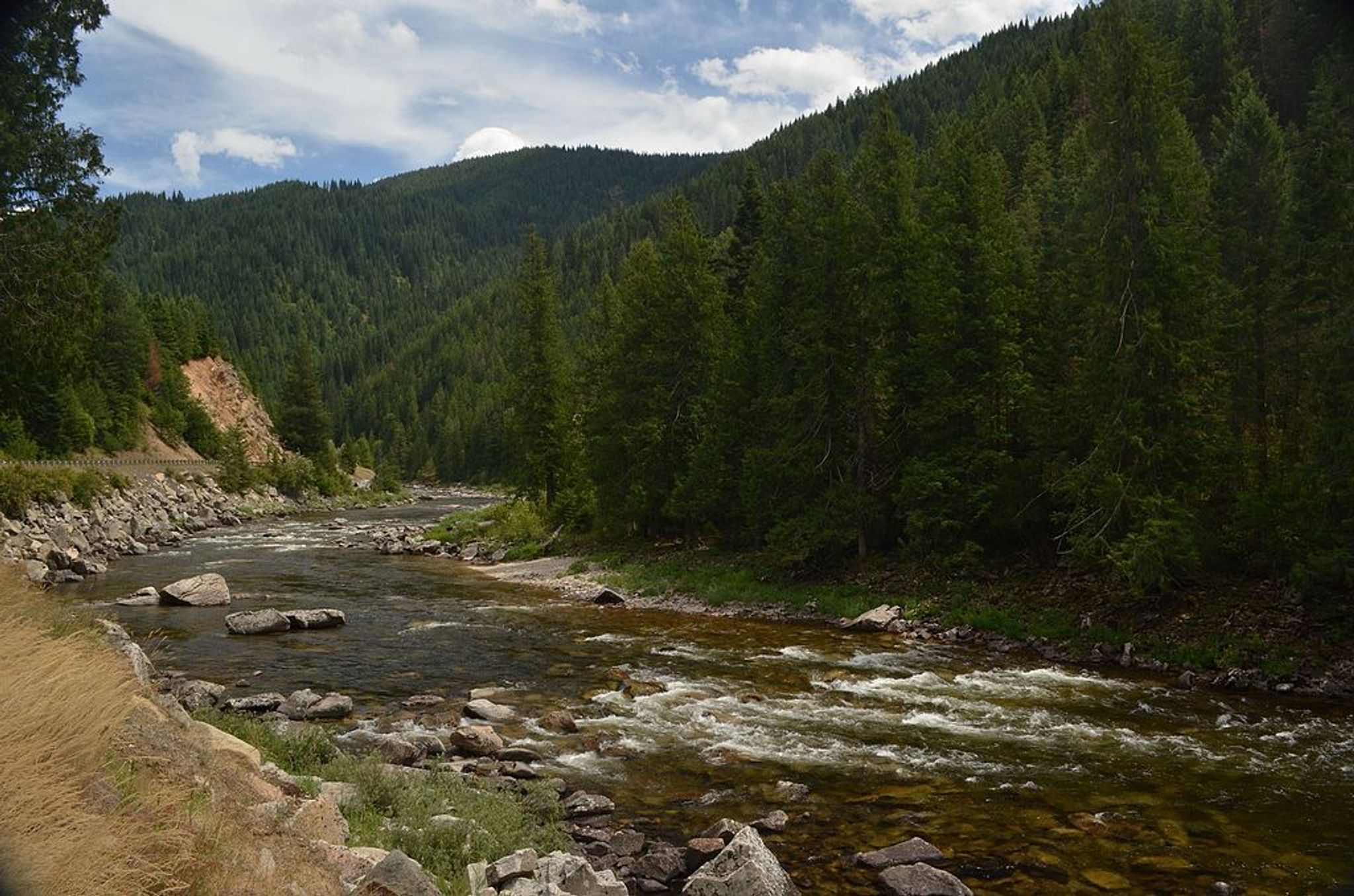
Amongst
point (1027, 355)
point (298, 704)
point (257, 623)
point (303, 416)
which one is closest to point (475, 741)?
point (298, 704)

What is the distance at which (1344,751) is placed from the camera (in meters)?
12.9

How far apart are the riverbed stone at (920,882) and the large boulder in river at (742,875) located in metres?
1.04

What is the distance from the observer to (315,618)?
23609mm

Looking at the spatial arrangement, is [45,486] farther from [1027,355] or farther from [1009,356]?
[1027,355]

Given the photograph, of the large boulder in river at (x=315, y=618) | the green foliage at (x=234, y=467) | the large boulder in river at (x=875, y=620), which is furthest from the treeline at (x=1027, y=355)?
the green foliage at (x=234, y=467)

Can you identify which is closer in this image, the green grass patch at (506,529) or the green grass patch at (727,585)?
the green grass patch at (727,585)

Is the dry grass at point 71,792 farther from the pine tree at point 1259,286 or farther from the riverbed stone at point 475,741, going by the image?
the pine tree at point 1259,286

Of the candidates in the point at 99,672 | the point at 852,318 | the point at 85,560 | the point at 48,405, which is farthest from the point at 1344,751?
the point at 48,405

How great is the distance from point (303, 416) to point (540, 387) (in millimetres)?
65318

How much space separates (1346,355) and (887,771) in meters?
13.7

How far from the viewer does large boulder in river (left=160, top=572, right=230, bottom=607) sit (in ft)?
86.6

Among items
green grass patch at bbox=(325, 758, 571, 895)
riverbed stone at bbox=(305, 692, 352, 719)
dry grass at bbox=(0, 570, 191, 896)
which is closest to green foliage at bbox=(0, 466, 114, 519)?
riverbed stone at bbox=(305, 692, 352, 719)

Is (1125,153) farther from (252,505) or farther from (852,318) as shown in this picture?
(252,505)

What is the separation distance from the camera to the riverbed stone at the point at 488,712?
1492 centimetres
